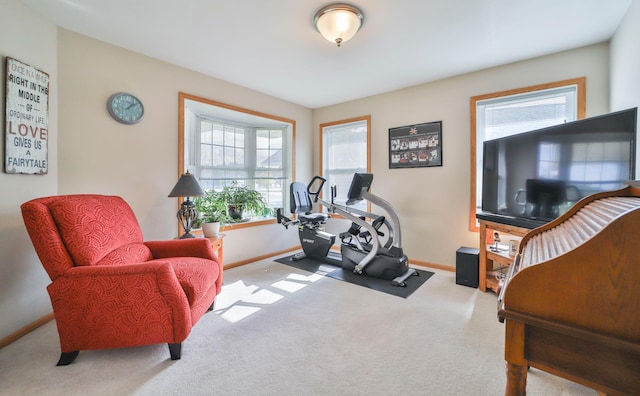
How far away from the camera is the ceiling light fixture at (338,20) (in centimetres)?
196

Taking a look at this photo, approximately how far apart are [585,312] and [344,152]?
3998 millimetres

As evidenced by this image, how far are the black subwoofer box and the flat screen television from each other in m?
0.48

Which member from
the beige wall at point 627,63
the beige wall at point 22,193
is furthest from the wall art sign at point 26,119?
the beige wall at point 627,63

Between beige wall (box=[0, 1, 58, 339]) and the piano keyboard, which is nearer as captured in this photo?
the piano keyboard

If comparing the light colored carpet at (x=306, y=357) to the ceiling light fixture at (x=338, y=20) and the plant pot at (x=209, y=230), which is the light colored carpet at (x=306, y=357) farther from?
the ceiling light fixture at (x=338, y=20)

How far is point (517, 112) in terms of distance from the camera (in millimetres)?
2979

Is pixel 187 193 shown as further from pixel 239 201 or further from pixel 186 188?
pixel 239 201

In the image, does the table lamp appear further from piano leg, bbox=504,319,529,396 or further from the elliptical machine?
piano leg, bbox=504,319,529,396

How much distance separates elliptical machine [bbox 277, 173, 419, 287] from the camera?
3.12m

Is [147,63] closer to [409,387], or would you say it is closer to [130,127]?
[130,127]

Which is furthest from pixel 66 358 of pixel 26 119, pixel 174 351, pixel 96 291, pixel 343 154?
pixel 343 154

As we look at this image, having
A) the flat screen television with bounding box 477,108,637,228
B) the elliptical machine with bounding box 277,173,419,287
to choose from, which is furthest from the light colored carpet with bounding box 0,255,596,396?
the flat screen television with bounding box 477,108,637,228

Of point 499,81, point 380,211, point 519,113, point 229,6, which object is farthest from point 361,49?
point 380,211

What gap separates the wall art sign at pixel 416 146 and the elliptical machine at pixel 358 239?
2.48ft
